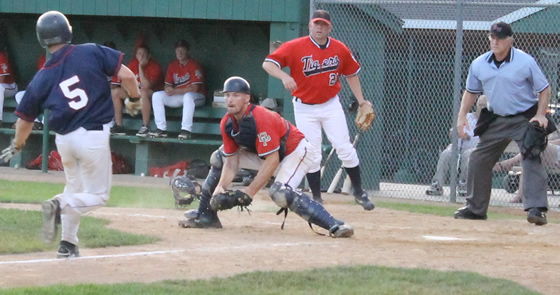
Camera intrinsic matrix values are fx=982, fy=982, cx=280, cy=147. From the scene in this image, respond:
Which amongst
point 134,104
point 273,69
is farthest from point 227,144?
point 273,69

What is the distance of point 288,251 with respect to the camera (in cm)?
663

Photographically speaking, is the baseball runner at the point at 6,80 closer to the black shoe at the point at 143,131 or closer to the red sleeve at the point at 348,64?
the black shoe at the point at 143,131

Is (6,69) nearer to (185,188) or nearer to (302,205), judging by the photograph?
(185,188)

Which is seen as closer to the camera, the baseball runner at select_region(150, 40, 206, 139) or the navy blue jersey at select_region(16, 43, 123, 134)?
the navy blue jersey at select_region(16, 43, 123, 134)

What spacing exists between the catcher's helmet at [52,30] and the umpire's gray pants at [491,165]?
4556 mm

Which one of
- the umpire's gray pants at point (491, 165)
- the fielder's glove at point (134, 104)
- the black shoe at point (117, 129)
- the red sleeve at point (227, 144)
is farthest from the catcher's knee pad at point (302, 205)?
the black shoe at point (117, 129)

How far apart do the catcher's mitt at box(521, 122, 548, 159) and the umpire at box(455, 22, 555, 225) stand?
0.21 feet

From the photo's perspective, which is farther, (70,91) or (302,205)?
(302,205)

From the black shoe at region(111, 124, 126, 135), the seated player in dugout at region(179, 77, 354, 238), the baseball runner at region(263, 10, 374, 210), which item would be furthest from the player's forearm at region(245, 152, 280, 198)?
the black shoe at region(111, 124, 126, 135)

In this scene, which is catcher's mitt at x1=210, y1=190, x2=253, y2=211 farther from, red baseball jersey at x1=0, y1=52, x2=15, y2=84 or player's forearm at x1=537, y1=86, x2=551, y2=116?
red baseball jersey at x1=0, y1=52, x2=15, y2=84

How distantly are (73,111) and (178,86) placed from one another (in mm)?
8154

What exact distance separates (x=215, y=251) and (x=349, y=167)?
3168mm

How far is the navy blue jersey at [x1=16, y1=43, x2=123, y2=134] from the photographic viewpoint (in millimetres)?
5941

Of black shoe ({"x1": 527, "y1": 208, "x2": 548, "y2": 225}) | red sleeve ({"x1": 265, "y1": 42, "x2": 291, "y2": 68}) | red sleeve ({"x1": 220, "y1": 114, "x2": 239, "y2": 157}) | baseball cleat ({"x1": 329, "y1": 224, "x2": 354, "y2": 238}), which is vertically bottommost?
black shoe ({"x1": 527, "y1": 208, "x2": 548, "y2": 225})
